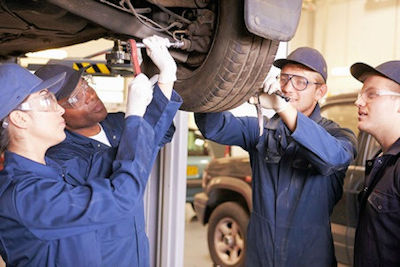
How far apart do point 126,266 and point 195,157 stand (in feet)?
16.6

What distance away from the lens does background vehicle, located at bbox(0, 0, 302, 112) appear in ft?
4.78

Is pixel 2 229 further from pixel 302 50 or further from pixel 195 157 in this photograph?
pixel 195 157

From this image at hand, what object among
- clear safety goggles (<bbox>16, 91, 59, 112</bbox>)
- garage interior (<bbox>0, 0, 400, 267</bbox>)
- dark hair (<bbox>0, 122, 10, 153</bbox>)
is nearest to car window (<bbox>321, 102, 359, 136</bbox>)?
garage interior (<bbox>0, 0, 400, 267</bbox>)

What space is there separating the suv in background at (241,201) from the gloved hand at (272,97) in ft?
4.98

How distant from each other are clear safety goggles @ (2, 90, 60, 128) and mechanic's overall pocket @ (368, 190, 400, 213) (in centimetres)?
119

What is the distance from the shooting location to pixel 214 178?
426 centimetres

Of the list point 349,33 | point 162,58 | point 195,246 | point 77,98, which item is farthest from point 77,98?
point 349,33

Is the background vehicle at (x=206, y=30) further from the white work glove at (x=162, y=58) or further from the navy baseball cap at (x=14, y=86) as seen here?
the navy baseball cap at (x=14, y=86)

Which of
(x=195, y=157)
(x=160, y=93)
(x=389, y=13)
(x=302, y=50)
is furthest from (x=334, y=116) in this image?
(x=389, y=13)

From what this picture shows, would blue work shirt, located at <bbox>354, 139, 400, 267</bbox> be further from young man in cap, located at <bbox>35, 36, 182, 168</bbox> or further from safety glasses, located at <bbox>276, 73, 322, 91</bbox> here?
young man in cap, located at <bbox>35, 36, 182, 168</bbox>

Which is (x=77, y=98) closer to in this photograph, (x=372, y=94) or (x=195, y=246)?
(x=372, y=94)

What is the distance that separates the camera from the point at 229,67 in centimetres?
150

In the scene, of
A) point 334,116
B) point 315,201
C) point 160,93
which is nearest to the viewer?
point 160,93

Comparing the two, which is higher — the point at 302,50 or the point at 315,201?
the point at 302,50
